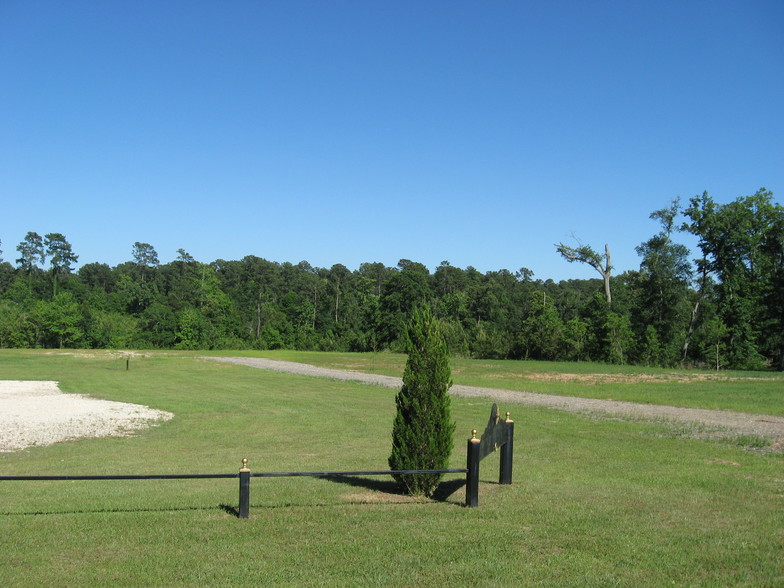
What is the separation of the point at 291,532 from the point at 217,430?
1071 centimetres

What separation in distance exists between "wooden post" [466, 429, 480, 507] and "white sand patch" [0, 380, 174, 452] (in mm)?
11017

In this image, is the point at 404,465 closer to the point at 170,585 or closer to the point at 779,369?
the point at 170,585

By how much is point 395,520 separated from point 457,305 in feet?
306

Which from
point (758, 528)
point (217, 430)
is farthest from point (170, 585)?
point (217, 430)

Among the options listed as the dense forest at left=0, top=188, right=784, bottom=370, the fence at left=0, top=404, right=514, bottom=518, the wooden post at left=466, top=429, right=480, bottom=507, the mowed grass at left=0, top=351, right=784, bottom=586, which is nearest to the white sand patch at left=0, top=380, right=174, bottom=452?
the mowed grass at left=0, top=351, right=784, bottom=586

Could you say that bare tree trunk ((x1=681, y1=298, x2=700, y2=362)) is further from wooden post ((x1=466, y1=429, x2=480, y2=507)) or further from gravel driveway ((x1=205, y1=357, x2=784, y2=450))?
wooden post ((x1=466, y1=429, x2=480, y2=507))

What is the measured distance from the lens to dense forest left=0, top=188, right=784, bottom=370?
189 ft

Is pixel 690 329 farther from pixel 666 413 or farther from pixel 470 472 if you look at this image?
pixel 470 472

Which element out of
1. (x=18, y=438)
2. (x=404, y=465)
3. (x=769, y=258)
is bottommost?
(x=18, y=438)

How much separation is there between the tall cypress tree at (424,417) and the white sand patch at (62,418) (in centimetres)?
1003

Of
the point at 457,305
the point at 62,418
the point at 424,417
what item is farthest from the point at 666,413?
the point at 457,305

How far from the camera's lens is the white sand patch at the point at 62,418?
15.2 meters

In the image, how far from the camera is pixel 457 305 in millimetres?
99312

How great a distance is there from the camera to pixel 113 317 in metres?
89.7
